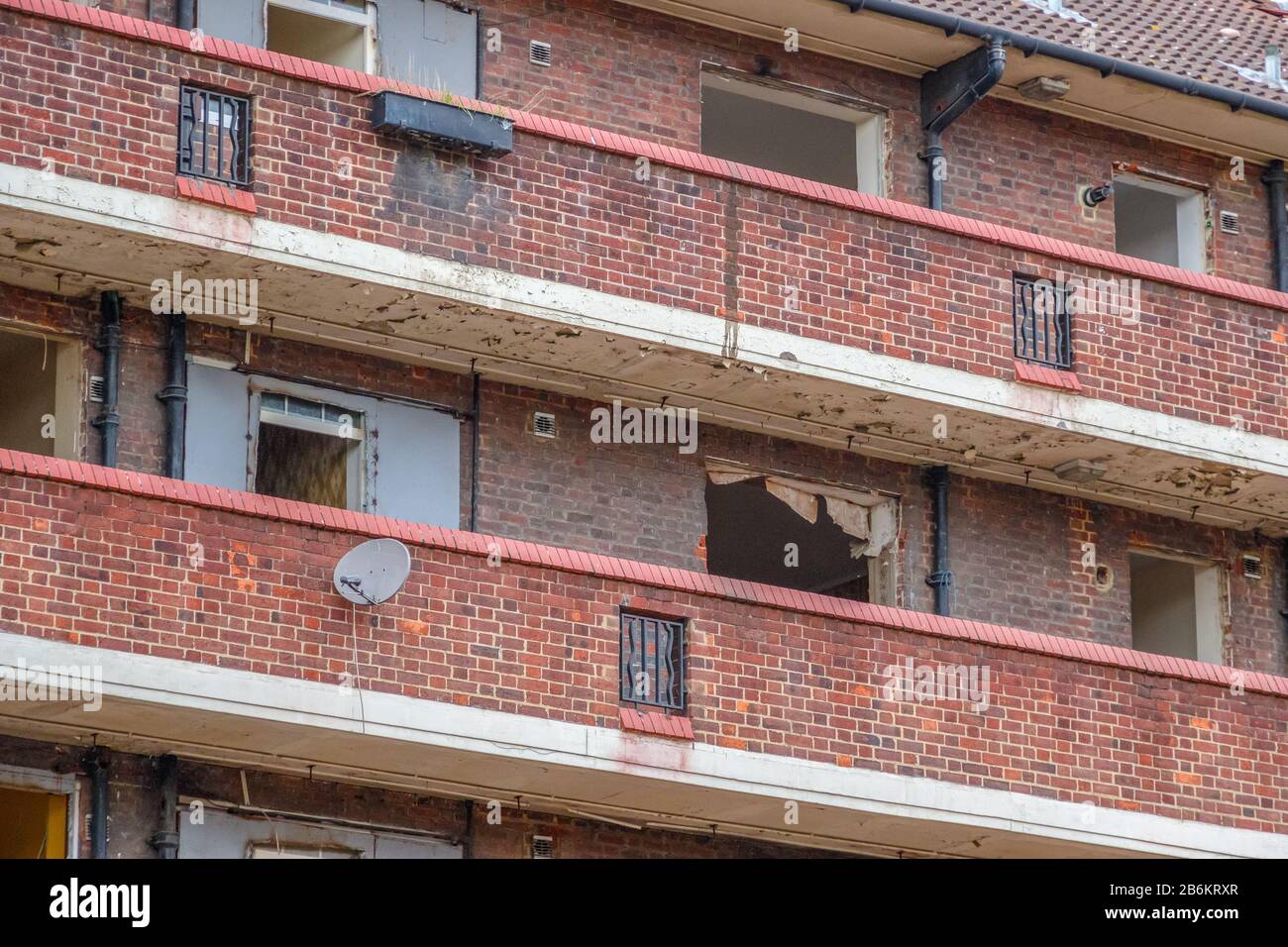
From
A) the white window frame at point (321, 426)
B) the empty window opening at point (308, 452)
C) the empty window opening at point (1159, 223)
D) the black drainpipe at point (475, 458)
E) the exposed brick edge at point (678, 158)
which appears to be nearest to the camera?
the exposed brick edge at point (678, 158)

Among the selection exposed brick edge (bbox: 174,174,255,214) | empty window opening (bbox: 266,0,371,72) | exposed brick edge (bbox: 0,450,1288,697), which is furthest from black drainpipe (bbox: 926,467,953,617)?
exposed brick edge (bbox: 174,174,255,214)

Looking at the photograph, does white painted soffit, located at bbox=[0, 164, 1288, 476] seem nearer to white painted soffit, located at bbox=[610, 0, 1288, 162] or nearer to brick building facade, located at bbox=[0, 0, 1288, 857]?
brick building facade, located at bbox=[0, 0, 1288, 857]

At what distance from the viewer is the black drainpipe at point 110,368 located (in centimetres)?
2092

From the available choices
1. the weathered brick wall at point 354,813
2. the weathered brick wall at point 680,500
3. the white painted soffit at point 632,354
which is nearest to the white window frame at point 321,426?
the weathered brick wall at point 680,500

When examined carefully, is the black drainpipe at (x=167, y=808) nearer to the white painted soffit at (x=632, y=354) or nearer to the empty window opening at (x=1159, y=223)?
the white painted soffit at (x=632, y=354)

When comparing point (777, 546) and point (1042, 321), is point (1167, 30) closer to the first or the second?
point (1042, 321)

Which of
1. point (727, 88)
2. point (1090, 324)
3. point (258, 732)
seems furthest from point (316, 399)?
point (1090, 324)

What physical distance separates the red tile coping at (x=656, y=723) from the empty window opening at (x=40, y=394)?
412 cm

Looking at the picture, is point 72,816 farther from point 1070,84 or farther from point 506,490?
point 1070,84

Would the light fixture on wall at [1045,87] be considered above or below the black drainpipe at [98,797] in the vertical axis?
above
